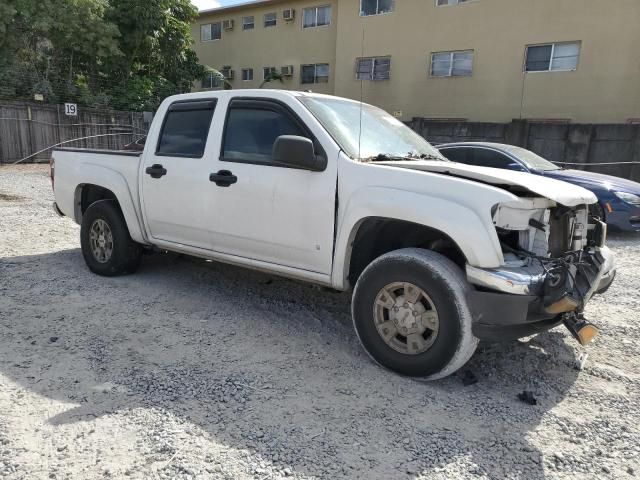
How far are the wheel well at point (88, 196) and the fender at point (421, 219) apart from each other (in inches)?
130

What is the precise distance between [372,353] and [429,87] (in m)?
18.7

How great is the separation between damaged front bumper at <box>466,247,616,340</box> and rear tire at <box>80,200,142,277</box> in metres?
3.74

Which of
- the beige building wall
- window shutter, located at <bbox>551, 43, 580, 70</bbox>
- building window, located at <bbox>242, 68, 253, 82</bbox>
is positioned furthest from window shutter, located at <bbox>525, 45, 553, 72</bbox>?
building window, located at <bbox>242, 68, 253, 82</bbox>

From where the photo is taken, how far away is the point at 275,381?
11.0ft

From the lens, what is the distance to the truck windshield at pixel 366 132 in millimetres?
3920

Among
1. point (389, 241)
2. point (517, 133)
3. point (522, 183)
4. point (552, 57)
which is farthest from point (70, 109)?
point (522, 183)

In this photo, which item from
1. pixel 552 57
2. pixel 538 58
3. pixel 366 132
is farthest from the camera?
pixel 538 58

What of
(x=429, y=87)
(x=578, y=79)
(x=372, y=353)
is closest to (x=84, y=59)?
(x=429, y=87)

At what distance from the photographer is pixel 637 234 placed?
8.58 metres

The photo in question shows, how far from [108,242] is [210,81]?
24067 millimetres

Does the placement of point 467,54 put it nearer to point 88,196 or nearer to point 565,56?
point 565,56

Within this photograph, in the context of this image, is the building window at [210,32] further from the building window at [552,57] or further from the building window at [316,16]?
the building window at [552,57]

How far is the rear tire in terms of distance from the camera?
5.36m

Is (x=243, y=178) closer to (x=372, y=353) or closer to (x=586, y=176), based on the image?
(x=372, y=353)
